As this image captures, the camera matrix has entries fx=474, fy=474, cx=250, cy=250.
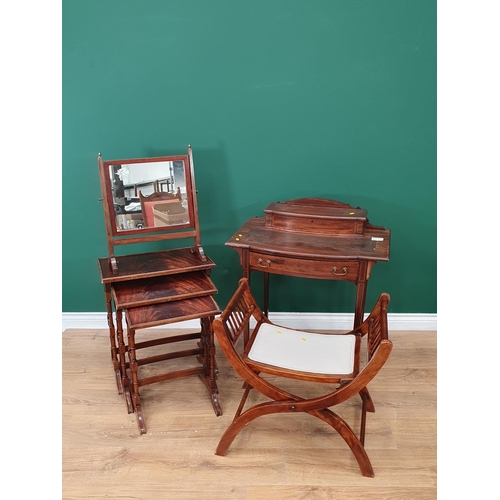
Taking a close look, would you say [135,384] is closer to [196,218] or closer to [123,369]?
[123,369]

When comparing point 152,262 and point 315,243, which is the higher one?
point 315,243

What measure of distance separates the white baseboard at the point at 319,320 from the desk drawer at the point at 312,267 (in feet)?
2.70

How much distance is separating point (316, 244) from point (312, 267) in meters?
0.14

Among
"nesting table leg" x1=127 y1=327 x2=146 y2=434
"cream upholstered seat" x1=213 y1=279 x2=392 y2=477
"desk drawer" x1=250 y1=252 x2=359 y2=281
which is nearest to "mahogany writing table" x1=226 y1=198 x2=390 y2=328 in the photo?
"desk drawer" x1=250 y1=252 x2=359 y2=281

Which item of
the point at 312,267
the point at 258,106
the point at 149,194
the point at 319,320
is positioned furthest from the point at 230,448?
the point at 258,106

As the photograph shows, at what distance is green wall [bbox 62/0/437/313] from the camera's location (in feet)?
8.53

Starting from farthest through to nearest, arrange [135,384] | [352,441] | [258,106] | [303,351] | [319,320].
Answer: [319,320] < [258,106] < [135,384] < [303,351] < [352,441]

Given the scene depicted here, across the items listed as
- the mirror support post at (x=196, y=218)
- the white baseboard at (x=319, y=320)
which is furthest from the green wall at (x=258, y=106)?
the mirror support post at (x=196, y=218)

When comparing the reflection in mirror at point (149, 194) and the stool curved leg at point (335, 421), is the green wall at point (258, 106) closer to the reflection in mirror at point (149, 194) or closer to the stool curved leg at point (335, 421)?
the reflection in mirror at point (149, 194)

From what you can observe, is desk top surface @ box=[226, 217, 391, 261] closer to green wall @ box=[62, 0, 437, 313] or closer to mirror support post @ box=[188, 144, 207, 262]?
mirror support post @ box=[188, 144, 207, 262]

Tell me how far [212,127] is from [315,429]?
1.74m

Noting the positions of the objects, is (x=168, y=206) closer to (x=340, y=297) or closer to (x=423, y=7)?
(x=340, y=297)

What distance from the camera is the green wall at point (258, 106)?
8.53ft

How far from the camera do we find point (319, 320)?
310 centimetres
